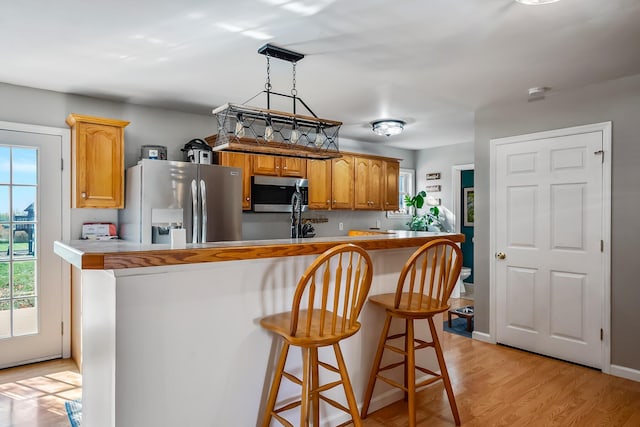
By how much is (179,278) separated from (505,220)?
10.6ft

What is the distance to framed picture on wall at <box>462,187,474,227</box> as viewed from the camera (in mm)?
6309

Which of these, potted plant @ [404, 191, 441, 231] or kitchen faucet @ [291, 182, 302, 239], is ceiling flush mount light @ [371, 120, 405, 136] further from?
potted plant @ [404, 191, 441, 231]

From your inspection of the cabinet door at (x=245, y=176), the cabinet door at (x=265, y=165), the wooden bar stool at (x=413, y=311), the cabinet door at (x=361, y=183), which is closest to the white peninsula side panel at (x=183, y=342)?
the wooden bar stool at (x=413, y=311)

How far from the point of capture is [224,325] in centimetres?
197

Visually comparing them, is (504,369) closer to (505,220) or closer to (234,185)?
(505,220)

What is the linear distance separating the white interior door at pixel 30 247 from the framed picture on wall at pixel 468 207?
17.8 ft

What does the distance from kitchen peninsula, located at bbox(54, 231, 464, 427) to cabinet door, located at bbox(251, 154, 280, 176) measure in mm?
2435

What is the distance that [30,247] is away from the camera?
3541 mm

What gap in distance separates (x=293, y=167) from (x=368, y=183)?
133 centimetres

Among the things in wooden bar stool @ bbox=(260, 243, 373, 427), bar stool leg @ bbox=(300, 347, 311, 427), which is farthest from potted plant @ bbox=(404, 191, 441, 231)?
bar stool leg @ bbox=(300, 347, 311, 427)

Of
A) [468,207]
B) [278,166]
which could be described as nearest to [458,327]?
[468,207]

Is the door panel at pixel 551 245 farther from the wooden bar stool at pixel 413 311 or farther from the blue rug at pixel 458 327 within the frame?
the wooden bar stool at pixel 413 311

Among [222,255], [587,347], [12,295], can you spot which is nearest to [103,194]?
[12,295]

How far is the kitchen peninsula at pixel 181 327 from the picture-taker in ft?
5.52
